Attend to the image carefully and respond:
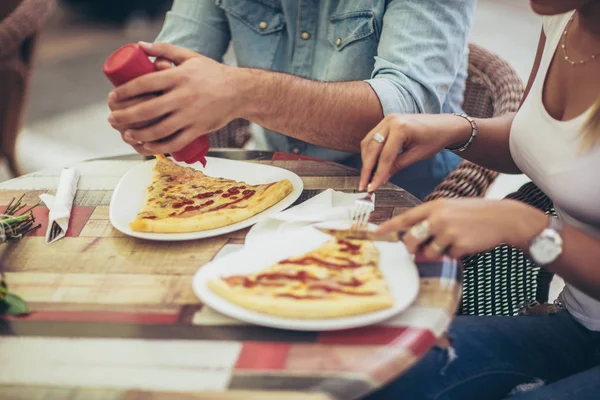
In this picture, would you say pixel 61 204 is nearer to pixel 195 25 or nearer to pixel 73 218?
pixel 73 218

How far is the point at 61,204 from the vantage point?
1.34 metres

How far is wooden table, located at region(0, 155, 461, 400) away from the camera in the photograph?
2.81 feet

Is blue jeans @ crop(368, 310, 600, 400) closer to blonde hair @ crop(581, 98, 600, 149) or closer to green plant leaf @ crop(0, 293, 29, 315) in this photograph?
blonde hair @ crop(581, 98, 600, 149)

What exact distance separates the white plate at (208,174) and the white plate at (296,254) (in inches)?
5.3

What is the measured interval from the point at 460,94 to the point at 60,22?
5355 mm

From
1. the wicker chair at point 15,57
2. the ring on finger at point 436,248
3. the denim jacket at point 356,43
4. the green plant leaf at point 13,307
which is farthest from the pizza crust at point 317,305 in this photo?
the wicker chair at point 15,57

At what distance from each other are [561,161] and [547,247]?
25cm

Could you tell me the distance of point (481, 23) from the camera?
18.7ft

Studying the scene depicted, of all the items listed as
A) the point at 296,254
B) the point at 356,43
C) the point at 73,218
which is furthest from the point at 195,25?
the point at 296,254

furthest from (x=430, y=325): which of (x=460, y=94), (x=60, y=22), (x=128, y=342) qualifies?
(x=60, y=22)

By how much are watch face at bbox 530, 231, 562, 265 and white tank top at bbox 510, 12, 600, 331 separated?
71 mm

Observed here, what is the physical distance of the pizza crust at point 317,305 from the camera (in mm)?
938

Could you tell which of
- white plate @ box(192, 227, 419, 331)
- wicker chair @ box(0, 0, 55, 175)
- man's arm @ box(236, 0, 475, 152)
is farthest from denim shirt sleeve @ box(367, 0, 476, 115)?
wicker chair @ box(0, 0, 55, 175)

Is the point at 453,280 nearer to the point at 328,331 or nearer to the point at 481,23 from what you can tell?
the point at 328,331
